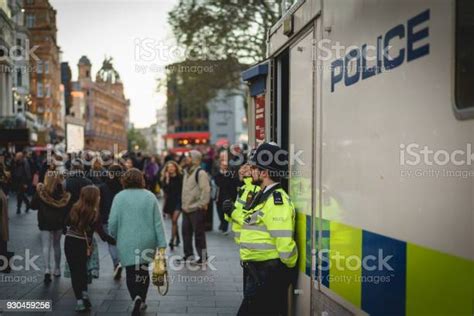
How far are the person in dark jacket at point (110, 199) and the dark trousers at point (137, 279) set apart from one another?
6.18ft

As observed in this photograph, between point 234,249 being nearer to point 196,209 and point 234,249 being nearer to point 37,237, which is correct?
point 196,209

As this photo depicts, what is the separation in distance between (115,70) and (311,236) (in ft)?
558

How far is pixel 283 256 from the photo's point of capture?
4.98 m

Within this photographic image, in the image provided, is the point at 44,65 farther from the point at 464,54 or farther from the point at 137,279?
the point at 464,54

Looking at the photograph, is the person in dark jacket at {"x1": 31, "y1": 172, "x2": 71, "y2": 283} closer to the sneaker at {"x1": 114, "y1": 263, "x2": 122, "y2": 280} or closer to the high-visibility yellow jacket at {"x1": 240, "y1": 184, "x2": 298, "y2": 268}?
the sneaker at {"x1": 114, "y1": 263, "x2": 122, "y2": 280}

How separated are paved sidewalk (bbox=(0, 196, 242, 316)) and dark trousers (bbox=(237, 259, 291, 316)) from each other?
2.39m

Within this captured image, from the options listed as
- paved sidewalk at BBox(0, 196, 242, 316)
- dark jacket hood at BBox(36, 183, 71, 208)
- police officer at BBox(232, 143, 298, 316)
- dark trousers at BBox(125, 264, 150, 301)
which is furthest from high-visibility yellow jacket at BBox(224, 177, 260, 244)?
dark jacket hood at BBox(36, 183, 71, 208)

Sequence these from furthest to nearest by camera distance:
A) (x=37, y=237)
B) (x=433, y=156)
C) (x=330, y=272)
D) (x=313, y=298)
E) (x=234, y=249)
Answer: (x=37, y=237)
(x=234, y=249)
(x=313, y=298)
(x=330, y=272)
(x=433, y=156)

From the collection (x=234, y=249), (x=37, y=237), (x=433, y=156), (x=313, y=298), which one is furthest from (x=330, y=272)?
(x=37, y=237)

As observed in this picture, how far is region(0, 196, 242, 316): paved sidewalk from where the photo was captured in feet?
25.8

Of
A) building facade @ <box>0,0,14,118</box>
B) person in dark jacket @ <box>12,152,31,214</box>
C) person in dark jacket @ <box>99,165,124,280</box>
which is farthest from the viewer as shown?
building facade @ <box>0,0,14,118</box>

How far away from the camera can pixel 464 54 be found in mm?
2561

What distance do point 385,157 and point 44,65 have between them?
90767mm

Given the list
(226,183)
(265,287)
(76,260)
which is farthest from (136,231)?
(226,183)
